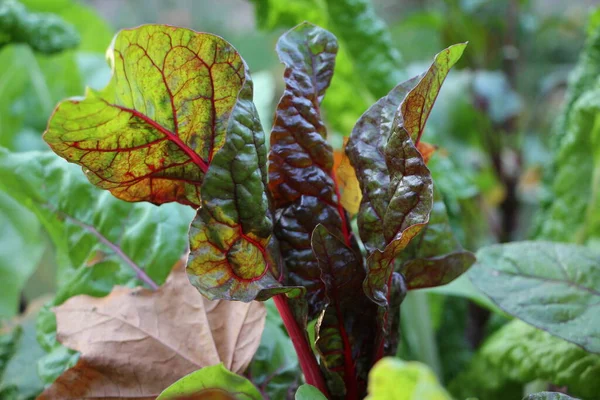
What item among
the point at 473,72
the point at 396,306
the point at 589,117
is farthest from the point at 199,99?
the point at 473,72

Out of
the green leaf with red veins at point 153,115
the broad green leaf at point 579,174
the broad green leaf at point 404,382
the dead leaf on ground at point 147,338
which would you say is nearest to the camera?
the broad green leaf at point 404,382

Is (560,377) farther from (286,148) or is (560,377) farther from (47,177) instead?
(47,177)

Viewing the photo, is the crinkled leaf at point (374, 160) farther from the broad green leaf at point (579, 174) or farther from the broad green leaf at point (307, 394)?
the broad green leaf at point (579, 174)

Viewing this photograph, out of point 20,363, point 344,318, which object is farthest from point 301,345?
point 20,363

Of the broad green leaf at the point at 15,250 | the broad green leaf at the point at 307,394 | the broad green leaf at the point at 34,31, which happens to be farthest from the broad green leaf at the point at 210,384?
the broad green leaf at the point at 34,31

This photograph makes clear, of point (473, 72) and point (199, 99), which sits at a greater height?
point (473, 72)

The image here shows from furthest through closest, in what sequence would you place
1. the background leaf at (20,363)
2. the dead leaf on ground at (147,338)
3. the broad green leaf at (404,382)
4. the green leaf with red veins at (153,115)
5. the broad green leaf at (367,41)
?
the broad green leaf at (367,41)
the background leaf at (20,363)
the dead leaf on ground at (147,338)
the green leaf with red veins at (153,115)
the broad green leaf at (404,382)
